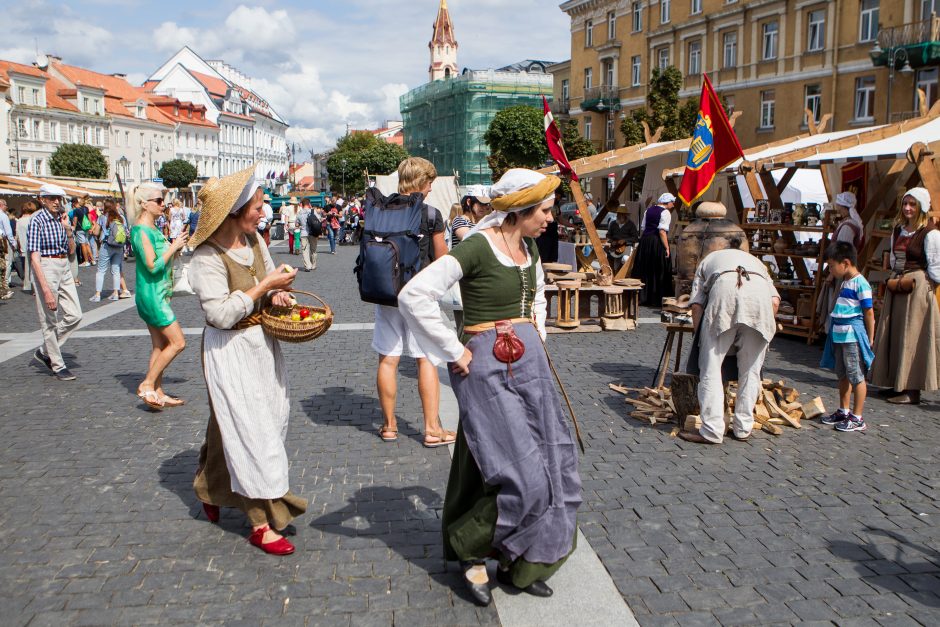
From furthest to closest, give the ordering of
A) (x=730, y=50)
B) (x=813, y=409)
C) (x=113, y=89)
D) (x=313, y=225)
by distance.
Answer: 1. (x=113, y=89)
2. (x=730, y=50)
3. (x=313, y=225)
4. (x=813, y=409)

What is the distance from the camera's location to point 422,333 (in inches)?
134

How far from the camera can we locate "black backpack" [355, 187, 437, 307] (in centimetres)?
566

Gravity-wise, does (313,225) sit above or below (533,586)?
above

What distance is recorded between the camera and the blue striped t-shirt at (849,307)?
6.47m

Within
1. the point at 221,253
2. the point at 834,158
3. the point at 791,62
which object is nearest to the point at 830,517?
the point at 221,253

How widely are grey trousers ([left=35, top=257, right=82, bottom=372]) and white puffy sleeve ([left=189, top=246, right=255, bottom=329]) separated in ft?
16.0

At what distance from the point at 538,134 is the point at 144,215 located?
181 feet

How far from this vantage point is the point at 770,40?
126 feet

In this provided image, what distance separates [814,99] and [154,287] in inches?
1364

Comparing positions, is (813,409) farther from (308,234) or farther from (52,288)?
(308,234)

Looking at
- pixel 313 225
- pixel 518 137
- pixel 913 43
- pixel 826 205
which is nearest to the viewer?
pixel 826 205

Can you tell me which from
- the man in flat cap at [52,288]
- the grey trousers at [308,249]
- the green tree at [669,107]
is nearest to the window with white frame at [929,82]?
the green tree at [669,107]

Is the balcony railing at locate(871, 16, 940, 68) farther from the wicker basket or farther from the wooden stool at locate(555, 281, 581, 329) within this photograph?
the wicker basket

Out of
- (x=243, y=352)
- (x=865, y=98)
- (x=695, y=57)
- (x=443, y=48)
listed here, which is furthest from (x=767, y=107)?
(x=443, y=48)
